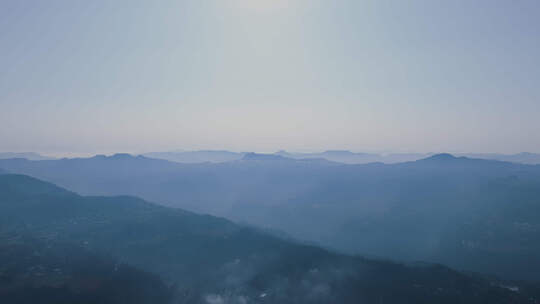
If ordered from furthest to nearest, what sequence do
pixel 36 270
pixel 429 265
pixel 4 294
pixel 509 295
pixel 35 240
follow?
1. pixel 35 240
2. pixel 429 265
3. pixel 36 270
4. pixel 509 295
5. pixel 4 294

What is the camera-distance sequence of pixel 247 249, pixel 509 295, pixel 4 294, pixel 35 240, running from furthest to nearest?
1. pixel 35 240
2. pixel 247 249
3. pixel 509 295
4. pixel 4 294

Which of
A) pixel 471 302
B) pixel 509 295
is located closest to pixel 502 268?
pixel 509 295

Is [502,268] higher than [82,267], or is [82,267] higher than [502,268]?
[82,267]

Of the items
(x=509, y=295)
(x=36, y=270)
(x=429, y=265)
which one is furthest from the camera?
(x=429, y=265)

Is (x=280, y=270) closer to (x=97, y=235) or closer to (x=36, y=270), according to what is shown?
(x=36, y=270)

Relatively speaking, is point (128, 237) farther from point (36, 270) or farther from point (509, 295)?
point (509, 295)

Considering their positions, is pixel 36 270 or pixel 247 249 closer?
pixel 36 270

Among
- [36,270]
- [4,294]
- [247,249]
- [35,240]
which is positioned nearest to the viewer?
[4,294]

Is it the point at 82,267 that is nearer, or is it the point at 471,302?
the point at 471,302

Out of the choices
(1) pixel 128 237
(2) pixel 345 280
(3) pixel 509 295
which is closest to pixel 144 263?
(1) pixel 128 237
